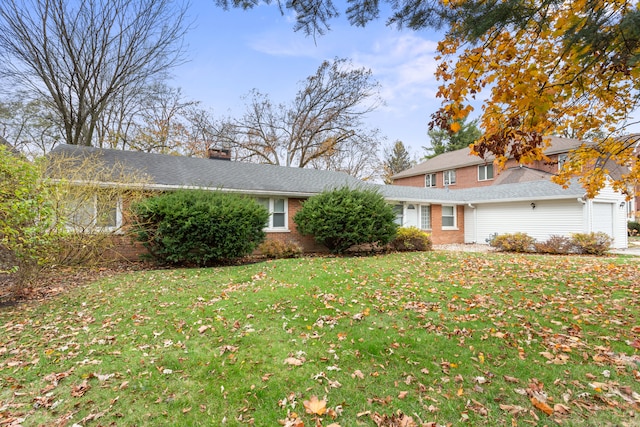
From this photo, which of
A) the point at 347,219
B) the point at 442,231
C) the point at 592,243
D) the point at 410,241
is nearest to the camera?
the point at 347,219

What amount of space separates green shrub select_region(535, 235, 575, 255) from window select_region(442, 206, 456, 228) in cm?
525

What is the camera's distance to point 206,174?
13531mm

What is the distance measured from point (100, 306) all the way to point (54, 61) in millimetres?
15568

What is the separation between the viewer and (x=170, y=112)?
24234 millimetres

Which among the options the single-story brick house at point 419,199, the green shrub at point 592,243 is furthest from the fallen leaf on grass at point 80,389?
the green shrub at point 592,243

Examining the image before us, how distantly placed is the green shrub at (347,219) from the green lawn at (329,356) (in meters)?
4.95

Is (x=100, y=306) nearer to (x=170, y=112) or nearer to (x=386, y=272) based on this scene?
(x=386, y=272)

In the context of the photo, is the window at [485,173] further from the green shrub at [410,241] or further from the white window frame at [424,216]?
the green shrub at [410,241]

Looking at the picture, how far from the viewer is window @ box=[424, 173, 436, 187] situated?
100ft

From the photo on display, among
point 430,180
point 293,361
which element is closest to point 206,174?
point 293,361

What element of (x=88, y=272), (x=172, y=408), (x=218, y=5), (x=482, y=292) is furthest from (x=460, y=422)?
(x=88, y=272)

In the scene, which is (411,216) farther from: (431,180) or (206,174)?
(431,180)

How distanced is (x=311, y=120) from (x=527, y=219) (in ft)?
53.1

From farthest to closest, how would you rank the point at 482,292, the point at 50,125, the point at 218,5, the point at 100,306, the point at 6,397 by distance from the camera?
the point at 50,125, the point at 482,292, the point at 100,306, the point at 218,5, the point at 6,397
